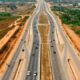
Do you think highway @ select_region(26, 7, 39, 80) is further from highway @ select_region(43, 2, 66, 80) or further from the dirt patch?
the dirt patch

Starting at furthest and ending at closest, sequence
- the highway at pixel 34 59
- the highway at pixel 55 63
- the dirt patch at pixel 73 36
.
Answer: the dirt patch at pixel 73 36 < the highway at pixel 34 59 < the highway at pixel 55 63

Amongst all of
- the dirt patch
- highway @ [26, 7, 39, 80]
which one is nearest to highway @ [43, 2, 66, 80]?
highway @ [26, 7, 39, 80]

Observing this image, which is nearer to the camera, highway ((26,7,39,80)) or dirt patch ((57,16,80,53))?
highway ((26,7,39,80))

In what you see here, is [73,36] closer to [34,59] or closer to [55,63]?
[34,59]

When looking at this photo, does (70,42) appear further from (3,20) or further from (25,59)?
(3,20)

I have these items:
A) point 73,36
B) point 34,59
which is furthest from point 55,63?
point 73,36

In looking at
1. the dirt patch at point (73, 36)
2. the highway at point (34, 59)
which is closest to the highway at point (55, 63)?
the highway at point (34, 59)

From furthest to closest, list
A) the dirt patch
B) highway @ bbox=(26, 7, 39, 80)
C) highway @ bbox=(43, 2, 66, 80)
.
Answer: the dirt patch, highway @ bbox=(26, 7, 39, 80), highway @ bbox=(43, 2, 66, 80)

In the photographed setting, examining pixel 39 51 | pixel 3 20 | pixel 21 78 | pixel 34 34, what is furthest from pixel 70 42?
pixel 3 20

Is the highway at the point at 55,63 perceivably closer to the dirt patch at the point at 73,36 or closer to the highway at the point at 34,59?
the highway at the point at 34,59

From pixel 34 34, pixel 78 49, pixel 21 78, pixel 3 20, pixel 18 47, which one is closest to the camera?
pixel 21 78

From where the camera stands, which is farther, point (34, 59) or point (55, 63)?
point (34, 59)
